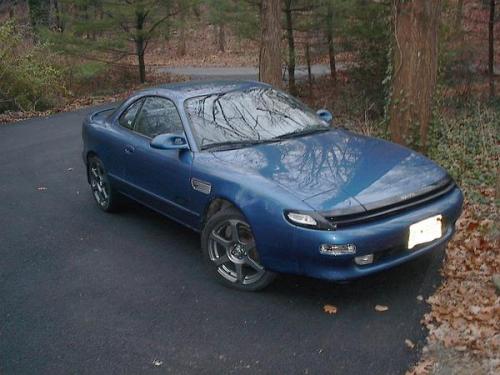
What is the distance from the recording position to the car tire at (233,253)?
14.4 ft

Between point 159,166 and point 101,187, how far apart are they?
173 cm

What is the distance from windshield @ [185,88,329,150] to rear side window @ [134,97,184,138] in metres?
0.17

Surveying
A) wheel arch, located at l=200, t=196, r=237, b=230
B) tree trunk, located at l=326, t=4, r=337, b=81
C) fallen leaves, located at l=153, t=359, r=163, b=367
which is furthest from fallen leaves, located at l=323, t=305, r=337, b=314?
tree trunk, located at l=326, t=4, r=337, b=81

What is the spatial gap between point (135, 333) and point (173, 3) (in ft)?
61.7

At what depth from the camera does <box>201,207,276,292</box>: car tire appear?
14.4 feet

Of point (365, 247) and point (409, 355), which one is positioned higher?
point (365, 247)

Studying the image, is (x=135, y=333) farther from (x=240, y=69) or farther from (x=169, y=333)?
(x=240, y=69)

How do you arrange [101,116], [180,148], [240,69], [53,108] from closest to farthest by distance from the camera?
[180,148], [101,116], [53,108], [240,69]

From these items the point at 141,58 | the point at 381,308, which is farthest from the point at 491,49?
the point at 381,308

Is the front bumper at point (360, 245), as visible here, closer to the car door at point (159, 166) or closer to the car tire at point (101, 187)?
the car door at point (159, 166)

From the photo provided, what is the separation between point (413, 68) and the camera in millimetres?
6941

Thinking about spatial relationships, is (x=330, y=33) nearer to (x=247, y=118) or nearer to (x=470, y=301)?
(x=247, y=118)

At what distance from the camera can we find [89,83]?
21109 millimetres

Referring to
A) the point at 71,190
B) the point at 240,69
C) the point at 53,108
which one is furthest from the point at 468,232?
the point at 240,69
